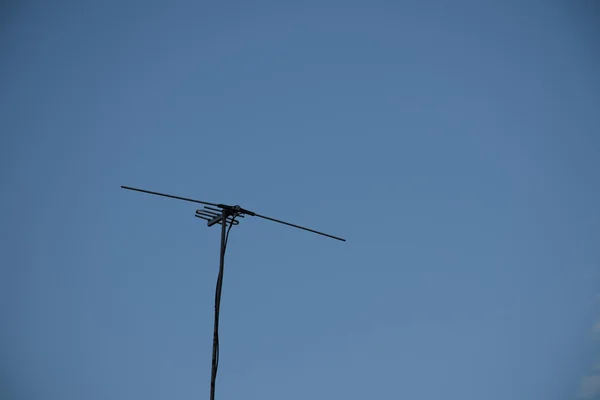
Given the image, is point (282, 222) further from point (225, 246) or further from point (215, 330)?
point (215, 330)

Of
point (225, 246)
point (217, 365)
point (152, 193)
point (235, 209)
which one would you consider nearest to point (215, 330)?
point (217, 365)

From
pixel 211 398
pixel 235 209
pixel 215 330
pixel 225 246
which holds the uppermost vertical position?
pixel 235 209

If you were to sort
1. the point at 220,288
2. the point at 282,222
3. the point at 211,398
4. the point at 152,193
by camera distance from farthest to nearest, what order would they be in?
the point at 282,222 → the point at 152,193 → the point at 220,288 → the point at 211,398

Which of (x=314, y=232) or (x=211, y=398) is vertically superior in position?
(x=314, y=232)

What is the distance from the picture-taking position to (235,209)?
9.94 m

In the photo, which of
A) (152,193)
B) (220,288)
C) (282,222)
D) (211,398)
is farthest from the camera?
(282,222)

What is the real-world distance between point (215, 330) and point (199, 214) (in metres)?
2.28

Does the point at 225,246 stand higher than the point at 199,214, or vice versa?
the point at 199,214

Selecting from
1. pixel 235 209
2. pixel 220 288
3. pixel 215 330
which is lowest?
pixel 215 330

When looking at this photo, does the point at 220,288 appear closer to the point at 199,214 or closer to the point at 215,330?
the point at 215,330

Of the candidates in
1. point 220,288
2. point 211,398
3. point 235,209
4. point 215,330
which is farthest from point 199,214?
point 211,398

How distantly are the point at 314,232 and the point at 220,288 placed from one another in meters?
2.60

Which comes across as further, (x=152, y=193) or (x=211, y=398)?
(x=152, y=193)

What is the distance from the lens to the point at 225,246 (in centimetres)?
976
